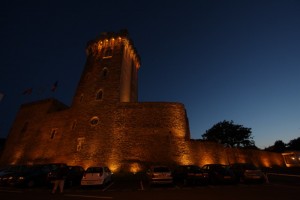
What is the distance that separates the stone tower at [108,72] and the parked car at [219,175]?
1441 centimetres

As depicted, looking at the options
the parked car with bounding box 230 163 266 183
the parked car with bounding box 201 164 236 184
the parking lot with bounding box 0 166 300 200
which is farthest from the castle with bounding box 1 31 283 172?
the parking lot with bounding box 0 166 300 200

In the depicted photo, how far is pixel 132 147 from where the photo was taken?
2158cm

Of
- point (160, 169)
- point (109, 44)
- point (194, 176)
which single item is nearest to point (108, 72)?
point (109, 44)

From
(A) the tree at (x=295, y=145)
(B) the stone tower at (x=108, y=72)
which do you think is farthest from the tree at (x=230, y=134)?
(B) the stone tower at (x=108, y=72)

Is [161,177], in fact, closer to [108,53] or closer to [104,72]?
[104,72]

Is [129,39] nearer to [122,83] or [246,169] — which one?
[122,83]

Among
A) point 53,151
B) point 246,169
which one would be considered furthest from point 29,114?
point 246,169

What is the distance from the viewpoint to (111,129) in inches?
891

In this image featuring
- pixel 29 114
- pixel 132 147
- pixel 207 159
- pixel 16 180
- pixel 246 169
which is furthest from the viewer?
pixel 29 114

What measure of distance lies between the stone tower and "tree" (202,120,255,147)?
1243 inches

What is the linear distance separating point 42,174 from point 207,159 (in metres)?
17.6

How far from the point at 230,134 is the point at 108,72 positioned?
39.3 m

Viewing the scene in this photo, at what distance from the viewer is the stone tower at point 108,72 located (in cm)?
2549

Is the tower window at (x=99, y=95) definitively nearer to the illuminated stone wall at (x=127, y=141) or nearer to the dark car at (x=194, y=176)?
the illuminated stone wall at (x=127, y=141)
